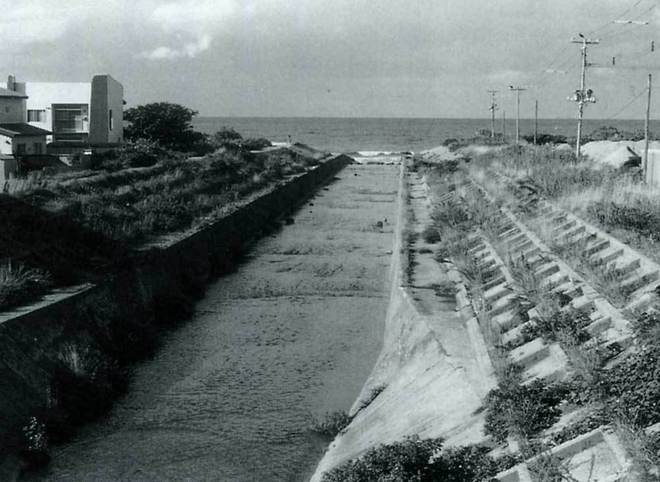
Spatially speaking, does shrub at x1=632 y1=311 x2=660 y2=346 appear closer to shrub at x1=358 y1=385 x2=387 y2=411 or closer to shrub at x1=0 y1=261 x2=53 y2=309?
shrub at x1=358 y1=385 x2=387 y2=411

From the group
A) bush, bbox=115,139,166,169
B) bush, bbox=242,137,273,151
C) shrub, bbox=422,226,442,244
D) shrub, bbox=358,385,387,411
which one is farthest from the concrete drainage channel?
bush, bbox=242,137,273,151

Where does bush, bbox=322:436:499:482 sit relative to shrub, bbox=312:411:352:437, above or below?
above

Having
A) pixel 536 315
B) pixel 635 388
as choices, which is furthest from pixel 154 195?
pixel 635 388

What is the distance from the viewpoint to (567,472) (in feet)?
24.2

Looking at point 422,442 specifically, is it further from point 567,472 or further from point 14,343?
point 14,343

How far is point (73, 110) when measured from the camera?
55812 millimetres

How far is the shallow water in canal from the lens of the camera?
1188 cm

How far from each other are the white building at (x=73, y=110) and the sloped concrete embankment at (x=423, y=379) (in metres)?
42.1

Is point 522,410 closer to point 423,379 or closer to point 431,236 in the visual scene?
point 423,379

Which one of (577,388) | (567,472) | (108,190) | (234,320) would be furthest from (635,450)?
(108,190)

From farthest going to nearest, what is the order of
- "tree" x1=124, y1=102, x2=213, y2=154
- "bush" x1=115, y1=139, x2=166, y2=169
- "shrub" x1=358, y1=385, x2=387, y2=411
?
"tree" x1=124, y1=102, x2=213, y2=154 → "bush" x1=115, y1=139, x2=166, y2=169 → "shrub" x1=358, y1=385, x2=387, y2=411

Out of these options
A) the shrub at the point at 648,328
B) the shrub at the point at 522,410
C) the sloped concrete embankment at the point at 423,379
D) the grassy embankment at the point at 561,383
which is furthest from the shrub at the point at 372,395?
the shrub at the point at 648,328

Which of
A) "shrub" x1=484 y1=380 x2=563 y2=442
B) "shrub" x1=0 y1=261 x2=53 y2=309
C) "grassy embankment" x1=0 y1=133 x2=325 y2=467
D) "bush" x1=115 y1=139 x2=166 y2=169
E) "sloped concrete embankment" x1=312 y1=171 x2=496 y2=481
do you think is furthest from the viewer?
"bush" x1=115 y1=139 x2=166 y2=169

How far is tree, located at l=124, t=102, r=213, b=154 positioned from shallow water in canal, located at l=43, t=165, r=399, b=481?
37683 mm
